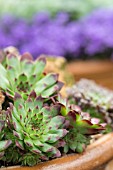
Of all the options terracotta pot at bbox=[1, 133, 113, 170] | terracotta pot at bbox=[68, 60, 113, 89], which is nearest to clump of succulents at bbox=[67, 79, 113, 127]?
terracotta pot at bbox=[1, 133, 113, 170]

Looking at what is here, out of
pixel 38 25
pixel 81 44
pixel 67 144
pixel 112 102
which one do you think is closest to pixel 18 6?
pixel 38 25

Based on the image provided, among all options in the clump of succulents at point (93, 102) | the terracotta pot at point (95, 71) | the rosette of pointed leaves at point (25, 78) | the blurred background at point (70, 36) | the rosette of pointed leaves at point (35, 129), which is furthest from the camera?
the blurred background at point (70, 36)

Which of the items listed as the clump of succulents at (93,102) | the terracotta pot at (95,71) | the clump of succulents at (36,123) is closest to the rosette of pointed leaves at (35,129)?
the clump of succulents at (36,123)

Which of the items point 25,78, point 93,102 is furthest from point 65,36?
point 25,78

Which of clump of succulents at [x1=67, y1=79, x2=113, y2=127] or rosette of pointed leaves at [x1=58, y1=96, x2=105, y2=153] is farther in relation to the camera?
clump of succulents at [x1=67, y1=79, x2=113, y2=127]

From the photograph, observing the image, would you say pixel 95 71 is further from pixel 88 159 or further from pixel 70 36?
pixel 88 159

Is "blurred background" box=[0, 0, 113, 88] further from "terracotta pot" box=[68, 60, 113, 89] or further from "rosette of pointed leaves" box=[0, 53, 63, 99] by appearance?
"rosette of pointed leaves" box=[0, 53, 63, 99]

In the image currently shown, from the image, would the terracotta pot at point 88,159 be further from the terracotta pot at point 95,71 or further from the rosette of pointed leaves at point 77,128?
the terracotta pot at point 95,71

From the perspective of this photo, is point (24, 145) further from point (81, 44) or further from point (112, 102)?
point (81, 44)

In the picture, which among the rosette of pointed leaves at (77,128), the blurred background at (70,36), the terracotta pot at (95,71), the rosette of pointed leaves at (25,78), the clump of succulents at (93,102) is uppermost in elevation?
the blurred background at (70,36)
